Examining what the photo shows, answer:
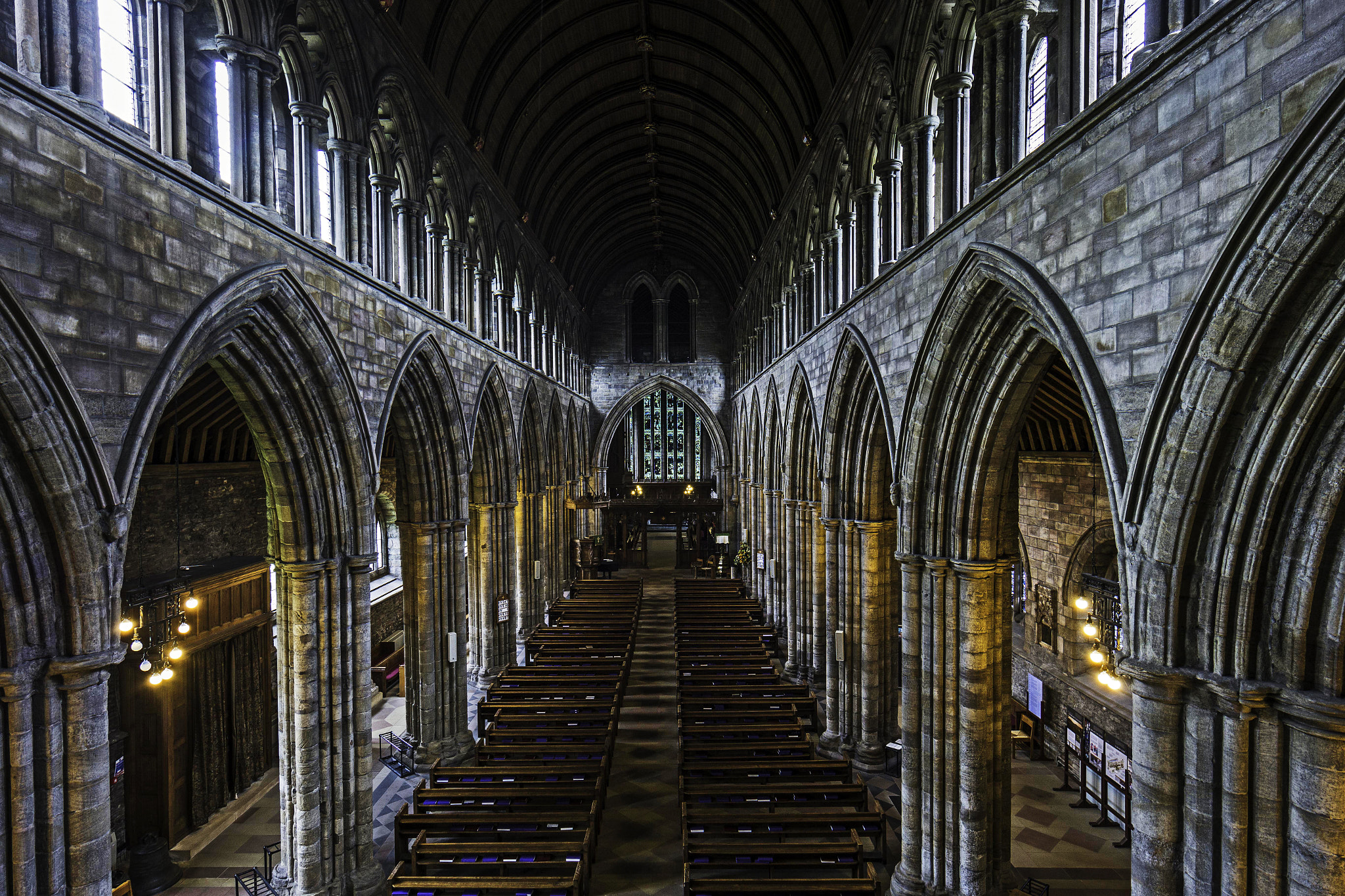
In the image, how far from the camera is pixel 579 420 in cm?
2697

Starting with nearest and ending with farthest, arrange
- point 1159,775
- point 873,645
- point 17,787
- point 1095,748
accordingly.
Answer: point 1159,775 < point 17,787 < point 1095,748 < point 873,645

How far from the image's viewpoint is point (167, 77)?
214 inches

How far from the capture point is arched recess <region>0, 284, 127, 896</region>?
4172 millimetres

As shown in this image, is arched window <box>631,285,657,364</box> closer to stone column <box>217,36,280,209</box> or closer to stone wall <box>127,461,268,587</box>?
stone wall <box>127,461,268,587</box>

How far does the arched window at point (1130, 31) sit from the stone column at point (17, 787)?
799cm

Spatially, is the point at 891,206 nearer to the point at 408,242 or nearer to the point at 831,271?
the point at 831,271

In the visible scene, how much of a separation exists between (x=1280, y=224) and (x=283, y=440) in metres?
8.17

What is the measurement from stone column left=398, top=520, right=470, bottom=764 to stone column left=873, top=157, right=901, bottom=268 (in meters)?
7.77

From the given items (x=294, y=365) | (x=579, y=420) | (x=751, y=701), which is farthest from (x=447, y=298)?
(x=579, y=420)

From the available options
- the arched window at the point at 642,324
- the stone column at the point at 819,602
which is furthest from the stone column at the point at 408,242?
the arched window at the point at 642,324

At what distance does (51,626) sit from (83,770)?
983 millimetres

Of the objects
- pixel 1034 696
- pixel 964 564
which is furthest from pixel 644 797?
pixel 1034 696

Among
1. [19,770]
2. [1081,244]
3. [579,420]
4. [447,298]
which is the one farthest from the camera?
[579,420]

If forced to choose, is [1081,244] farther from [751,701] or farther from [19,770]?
[751,701]
